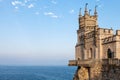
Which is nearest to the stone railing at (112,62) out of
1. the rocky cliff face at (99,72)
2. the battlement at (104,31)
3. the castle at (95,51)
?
the castle at (95,51)

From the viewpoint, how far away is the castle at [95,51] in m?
46.0

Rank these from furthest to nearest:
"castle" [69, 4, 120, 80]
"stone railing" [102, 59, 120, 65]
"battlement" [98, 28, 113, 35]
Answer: "battlement" [98, 28, 113, 35]
"castle" [69, 4, 120, 80]
"stone railing" [102, 59, 120, 65]

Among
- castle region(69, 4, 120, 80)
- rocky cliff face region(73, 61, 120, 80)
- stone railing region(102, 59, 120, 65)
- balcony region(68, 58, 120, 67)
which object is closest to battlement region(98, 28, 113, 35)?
castle region(69, 4, 120, 80)

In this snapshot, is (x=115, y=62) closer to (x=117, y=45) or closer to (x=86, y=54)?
(x=117, y=45)

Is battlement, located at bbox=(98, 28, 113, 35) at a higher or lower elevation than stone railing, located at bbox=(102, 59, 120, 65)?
higher

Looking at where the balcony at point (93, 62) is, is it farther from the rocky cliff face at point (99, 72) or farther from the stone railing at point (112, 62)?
the rocky cliff face at point (99, 72)

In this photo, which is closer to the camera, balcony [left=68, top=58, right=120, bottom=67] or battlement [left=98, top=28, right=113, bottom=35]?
balcony [left=68, top=58, right=120, bottom=67]

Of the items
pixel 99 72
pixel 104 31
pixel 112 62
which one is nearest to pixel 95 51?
pixel 104 31

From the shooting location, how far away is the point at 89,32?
58.9m

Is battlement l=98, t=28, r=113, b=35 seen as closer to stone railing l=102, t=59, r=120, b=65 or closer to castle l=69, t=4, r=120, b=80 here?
castle l=69, t=4, r=120, b=80

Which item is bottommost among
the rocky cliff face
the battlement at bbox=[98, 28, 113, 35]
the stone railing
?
the rocky cliff face

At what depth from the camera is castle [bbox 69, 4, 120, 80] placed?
151 ft

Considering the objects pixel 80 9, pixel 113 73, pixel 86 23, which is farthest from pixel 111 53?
pixel 80 9

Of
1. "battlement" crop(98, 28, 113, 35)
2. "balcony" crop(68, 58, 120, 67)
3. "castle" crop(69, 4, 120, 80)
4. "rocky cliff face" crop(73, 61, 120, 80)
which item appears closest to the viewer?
"balcony" crop(68, 58, 120, 67)
